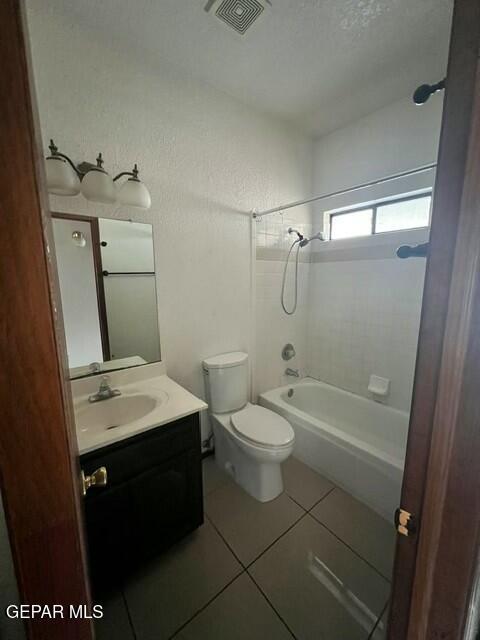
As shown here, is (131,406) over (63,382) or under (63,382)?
under

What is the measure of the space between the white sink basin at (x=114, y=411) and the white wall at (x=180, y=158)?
381 millimetres

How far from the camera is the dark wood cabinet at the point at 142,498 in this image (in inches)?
41.7

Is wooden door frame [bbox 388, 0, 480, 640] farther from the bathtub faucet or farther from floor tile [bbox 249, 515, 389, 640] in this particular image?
the bathtub faucet

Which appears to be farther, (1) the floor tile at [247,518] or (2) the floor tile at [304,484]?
(2) the floor tile at [304,484]

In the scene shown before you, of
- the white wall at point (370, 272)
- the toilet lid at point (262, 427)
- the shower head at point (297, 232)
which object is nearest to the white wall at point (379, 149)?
the white wall at point (370, 272)

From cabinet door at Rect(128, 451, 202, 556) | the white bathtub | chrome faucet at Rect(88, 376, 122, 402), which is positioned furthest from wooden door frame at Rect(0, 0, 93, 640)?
the white bathtub

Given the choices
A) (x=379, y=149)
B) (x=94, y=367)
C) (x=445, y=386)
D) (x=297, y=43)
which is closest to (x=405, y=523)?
(x=445, y=386)

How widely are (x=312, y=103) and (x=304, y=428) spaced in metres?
2.44

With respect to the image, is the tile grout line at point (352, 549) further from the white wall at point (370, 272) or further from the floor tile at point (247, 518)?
the white wall at point (370, 272)

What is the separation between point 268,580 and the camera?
1.23 metres

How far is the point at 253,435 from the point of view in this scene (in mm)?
1602

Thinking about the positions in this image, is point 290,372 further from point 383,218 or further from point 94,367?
point 94,367

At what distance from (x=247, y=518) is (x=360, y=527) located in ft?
2.17

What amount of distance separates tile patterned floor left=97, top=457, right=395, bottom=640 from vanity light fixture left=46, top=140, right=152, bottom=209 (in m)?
1.89
